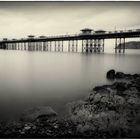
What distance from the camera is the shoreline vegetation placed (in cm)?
505

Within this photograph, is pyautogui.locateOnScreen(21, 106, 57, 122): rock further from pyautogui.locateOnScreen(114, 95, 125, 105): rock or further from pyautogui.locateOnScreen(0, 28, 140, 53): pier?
pyautogui.locateOnScreen(0, 28, 140, 53): pier

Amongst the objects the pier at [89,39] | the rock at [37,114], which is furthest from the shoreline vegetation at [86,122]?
the pier at [89,39]

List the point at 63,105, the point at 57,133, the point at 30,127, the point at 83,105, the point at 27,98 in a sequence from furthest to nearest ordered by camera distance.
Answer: the point at 27,98 → the point at 63,105 → the point at 83,105 → the point at 30,127 → the point at 57,133

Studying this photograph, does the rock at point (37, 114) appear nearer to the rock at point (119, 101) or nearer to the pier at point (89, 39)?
the rock at point (119, 101)

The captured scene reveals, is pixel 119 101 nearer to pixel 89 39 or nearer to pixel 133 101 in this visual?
pixel 133 101

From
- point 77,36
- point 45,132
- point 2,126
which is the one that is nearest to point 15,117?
point 2,126

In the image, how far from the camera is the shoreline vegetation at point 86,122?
5.05 meters

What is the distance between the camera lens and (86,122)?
18.6ft

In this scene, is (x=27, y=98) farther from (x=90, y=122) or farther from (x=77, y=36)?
(x=77, y=36)

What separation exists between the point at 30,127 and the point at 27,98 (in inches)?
133

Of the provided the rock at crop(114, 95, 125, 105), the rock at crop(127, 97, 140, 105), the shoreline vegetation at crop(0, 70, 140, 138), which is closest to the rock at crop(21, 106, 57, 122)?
the shoreline vegetation at crop(0, 70, 140, 138)

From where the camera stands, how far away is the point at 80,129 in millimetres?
5242

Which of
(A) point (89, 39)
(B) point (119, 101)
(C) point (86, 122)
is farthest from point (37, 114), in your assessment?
(A) point (89, 39)

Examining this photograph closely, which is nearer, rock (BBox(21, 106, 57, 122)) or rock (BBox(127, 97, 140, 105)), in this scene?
rock (BBox(21, 106, 57, 122))
